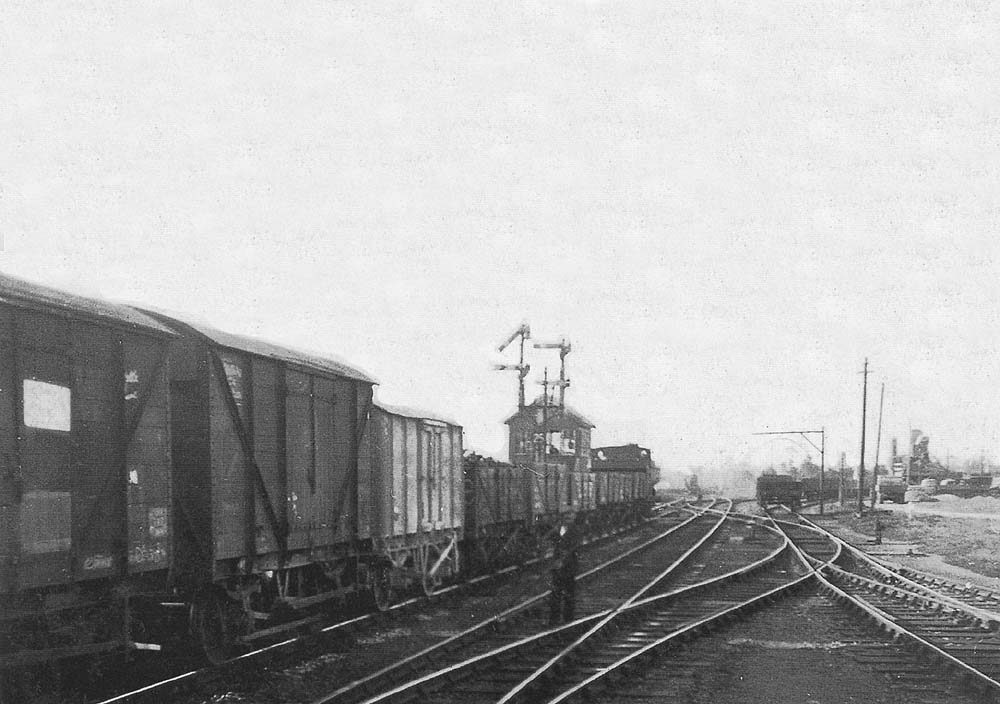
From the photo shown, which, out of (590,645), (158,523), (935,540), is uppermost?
(158,523)

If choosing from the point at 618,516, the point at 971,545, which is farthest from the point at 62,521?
the point at 618,516

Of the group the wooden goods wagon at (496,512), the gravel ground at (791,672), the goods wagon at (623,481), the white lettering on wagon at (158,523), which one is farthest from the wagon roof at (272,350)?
the goods wagon at (623,481)

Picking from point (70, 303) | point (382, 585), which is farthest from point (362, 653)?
point (70, 303)

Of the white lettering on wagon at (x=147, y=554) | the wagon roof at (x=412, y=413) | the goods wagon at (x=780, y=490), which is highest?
the wagon roof at (x=412, y=413)

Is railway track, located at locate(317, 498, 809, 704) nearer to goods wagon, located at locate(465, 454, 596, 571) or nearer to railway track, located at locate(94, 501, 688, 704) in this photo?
railway track, located at locate(94, 501, 688, 704)

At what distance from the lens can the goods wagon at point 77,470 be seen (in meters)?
7.85

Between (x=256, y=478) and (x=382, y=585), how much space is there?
16.4 ft

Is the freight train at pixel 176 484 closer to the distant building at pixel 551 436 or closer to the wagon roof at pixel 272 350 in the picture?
the wagon roof at pixel 272 350

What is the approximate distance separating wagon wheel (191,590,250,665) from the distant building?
27293 millimetres

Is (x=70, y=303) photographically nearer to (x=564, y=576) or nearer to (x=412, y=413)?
(x=564, y=576)

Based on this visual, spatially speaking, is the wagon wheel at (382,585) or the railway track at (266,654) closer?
the railway track at (266,654)

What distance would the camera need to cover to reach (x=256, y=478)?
1136 centimetres

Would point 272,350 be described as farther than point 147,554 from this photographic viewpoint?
Yes

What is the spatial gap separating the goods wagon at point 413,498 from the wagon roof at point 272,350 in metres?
1.14
